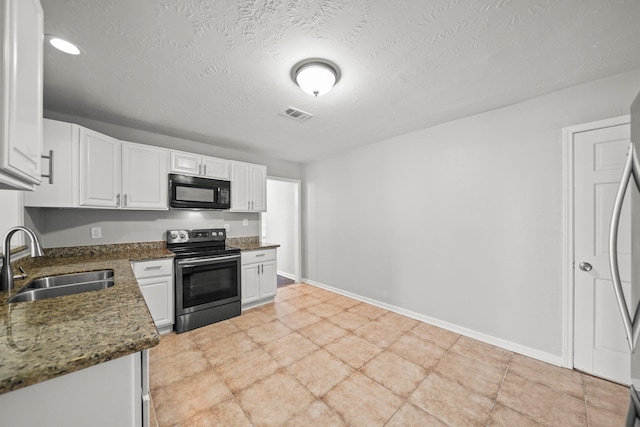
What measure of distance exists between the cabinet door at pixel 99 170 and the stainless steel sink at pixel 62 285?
96 cm

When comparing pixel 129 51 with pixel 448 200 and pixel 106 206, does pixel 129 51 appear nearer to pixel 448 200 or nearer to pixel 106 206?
pixel 106 206

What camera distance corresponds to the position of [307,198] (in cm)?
483

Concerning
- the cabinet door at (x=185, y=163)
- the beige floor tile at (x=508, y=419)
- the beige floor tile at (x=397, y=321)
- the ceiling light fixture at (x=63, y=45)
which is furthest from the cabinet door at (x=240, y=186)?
the beige floor tile at (x=508, y=419)

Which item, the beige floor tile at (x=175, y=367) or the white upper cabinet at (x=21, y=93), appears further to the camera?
the beige floor tile at (x=175, y=367)

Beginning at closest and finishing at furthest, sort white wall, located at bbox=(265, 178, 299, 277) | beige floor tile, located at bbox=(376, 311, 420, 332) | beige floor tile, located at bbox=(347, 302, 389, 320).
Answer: beige floor tile, located at bbox=(376, 311, 420, 332), beige floor tile, located at bbox=(347, 302, 389, 320), white wall, located at bbox=(265, 178, 299, 277)

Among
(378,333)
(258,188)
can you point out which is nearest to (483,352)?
(378,333)

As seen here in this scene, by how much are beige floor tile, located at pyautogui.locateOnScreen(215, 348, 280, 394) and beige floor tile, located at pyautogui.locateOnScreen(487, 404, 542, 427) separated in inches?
63.2

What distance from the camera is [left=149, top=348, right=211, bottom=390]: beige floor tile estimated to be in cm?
199

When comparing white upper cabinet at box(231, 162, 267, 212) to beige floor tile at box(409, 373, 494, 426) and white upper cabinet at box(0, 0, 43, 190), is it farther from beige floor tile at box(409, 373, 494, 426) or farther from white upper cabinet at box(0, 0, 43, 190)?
beige floor tile at box(409, 373, 494, 426)

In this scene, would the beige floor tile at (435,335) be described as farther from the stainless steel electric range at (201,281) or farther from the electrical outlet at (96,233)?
the electrical outlet at (96,233)

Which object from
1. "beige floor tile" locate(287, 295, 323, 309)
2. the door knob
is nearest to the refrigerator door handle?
the door knob

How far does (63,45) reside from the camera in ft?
5.27

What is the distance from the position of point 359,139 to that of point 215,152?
220 cm

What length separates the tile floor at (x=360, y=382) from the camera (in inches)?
64.9
